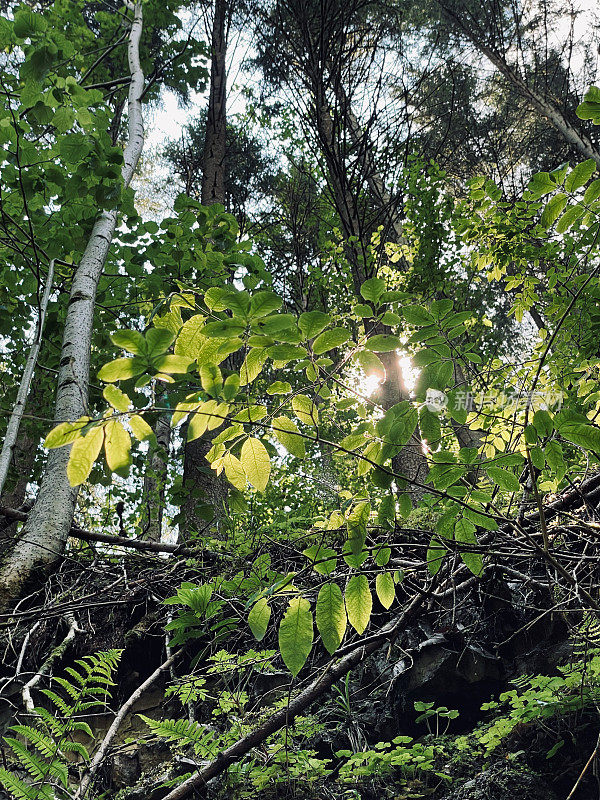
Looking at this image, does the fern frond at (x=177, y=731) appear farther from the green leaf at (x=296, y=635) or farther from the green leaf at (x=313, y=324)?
the green leaf at (x=313, y=324)

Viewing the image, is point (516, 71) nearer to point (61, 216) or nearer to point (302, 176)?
point (302, 176)

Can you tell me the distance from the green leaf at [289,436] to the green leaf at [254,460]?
6 centimetres

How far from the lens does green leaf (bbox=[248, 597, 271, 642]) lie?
2.84 ft

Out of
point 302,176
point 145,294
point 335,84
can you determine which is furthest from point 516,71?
point 145,294

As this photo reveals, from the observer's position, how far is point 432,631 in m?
2.73

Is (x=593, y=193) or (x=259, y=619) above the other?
(x=593, y=193)

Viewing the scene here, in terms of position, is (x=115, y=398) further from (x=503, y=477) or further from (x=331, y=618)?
(x=503, y=477)

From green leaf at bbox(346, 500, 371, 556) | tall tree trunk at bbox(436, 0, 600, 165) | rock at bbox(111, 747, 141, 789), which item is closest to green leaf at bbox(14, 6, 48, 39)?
green leaf at bbox(346, 500, 371, 556)

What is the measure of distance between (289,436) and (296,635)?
43 centimetres

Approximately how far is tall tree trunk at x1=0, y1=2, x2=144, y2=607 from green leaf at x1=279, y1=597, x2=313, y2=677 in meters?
1.84

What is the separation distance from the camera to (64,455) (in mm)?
2631

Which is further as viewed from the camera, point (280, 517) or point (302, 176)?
point (302, 176)

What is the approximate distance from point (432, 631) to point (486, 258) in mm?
2653

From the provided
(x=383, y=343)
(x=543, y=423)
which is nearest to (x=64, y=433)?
(x=383, y=343)
